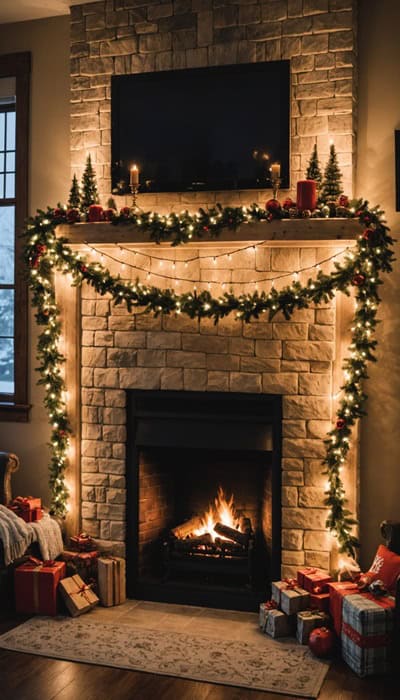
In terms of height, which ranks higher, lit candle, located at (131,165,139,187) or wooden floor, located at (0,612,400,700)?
lit candle, located at (131,165,139,187)

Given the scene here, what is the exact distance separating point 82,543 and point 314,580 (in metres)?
1.50

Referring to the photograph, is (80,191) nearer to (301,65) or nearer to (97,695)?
(301,65)

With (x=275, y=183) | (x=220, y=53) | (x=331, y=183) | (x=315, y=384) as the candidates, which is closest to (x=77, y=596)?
(x=315, y=384)

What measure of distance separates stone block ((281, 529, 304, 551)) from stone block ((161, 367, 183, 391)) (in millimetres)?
1096

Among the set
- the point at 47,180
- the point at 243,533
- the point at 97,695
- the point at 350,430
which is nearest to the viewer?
the point at 97,695

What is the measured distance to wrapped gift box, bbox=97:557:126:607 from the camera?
4.83 meters

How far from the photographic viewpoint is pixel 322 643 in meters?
4.08

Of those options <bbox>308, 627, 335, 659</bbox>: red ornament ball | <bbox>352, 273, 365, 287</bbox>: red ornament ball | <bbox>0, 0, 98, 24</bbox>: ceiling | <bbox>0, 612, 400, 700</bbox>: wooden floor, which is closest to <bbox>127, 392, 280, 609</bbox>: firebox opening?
<bbox>308, 627, 335, 659</bbox>: red ornament ball

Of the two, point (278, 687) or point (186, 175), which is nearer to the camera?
point (278, 687)

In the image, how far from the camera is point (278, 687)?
375cm

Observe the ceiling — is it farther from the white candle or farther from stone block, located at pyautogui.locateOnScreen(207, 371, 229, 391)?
stone block, located at pyautogui.locateOnScreen(207, 371, 229, 391)

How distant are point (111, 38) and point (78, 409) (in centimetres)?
240

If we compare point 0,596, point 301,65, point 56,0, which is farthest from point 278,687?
point 56,0

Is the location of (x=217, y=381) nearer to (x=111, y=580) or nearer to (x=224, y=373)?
(x=224, y=373)
